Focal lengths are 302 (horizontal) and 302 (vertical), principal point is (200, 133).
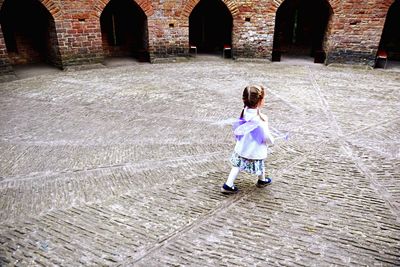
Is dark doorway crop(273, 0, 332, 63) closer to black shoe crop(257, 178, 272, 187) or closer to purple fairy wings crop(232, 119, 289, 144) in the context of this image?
black shoe crop(257, 178, 272, 187)

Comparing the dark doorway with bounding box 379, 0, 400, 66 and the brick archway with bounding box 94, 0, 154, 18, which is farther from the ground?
the brick archway with bounding box 94, 0, 154, 18

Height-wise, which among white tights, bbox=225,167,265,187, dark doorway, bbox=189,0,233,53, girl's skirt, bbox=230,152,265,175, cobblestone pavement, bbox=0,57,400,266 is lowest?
cobblestone pavement, bbox=0,57,400,266

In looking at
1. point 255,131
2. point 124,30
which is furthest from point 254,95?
point 124,30

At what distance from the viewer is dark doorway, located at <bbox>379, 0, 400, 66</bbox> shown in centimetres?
1329

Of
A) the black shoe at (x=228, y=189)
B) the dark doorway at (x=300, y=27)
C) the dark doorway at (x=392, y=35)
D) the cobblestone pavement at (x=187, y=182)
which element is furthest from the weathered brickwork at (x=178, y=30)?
the black shoe at (x=228, y=189)

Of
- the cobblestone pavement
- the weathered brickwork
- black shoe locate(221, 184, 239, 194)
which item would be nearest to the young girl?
black shoe locate(221, 184, 239, 194)

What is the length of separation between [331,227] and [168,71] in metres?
8.94

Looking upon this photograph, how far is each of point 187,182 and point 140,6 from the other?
9.71m

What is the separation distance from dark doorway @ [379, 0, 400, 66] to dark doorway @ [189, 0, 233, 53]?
703 centimetres

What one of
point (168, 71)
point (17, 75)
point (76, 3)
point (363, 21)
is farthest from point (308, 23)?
point (17, 75)

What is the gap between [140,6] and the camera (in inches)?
469

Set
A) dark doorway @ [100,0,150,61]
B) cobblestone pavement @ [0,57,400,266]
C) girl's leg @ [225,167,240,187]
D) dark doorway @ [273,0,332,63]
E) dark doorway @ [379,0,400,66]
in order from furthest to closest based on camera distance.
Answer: dark doorway @ [273,0,332,63] < dark doorway @ [379,0,400,66] < dark doorway @ [100,0,150,61] < girl's leg @ [225,167,240,187] < cobblestone pavement @ [0,57,400,266]

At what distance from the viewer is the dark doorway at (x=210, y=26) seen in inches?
588

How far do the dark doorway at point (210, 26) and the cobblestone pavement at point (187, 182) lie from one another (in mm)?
7790
